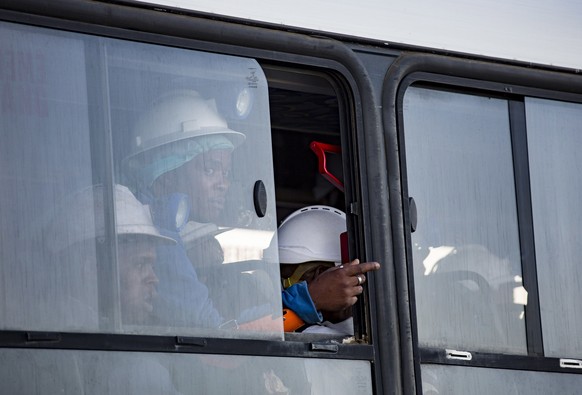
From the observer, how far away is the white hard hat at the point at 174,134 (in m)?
3.13

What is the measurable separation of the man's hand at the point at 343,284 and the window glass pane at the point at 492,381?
0.95 feet

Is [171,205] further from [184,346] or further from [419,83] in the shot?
[419,83]

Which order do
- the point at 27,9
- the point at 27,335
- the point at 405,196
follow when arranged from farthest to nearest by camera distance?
the point at 405,196 < the point at 27,9 < the point at 27,335

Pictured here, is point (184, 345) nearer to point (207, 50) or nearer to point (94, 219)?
point (94, 219)

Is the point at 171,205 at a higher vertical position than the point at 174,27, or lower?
lower

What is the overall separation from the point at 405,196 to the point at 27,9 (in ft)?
3.94

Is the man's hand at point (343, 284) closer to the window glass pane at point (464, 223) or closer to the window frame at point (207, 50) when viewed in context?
the window frame at point (207, 50)

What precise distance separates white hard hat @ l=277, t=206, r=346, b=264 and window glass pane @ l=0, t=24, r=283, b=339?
529 millimetres

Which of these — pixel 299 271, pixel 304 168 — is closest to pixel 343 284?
pixel 299 271

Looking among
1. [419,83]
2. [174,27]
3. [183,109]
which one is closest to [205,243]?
[183,109]

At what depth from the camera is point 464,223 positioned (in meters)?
3.69

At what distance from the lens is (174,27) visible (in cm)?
324

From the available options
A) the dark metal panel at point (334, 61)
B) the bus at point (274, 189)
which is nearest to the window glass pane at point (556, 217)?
the bus at point (274, 189)

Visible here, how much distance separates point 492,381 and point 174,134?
46.7 inches
